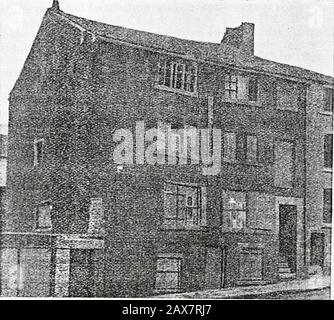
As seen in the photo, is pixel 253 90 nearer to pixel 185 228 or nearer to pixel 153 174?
pixel 153 174

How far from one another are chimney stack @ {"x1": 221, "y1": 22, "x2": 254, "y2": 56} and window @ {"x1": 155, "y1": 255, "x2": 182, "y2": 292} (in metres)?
1.71

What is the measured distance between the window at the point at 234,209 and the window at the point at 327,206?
64cm

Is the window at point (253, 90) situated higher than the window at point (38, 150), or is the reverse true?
the window at point (253, 90)

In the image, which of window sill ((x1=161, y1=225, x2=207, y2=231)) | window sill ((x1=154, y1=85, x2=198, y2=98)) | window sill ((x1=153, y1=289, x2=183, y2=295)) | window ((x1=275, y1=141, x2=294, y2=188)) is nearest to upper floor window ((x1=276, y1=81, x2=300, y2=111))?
window ((x1=275, y1=141, x2=294, y2=188))

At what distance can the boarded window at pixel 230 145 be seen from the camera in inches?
210

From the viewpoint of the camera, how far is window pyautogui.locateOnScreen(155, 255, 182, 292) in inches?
199

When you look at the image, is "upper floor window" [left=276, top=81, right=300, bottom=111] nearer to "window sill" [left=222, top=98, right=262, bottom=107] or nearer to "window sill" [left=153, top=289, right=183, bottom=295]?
"window sill" [left=222, top=98, right=262, bottom=107]

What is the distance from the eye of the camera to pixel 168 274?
5.05 metres

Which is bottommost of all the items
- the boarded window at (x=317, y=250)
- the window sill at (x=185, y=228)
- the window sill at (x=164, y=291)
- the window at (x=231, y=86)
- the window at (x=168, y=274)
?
the window sill at (x=164, y=291)

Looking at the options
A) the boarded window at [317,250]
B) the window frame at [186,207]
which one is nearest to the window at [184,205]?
the window frame at [186,207]

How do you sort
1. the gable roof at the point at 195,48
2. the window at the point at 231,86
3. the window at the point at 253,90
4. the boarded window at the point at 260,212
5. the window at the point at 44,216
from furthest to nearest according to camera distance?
the window at the point at 253,90 → the window at the point at 231,86 → the boarded window at the point at 260,212 → the gable roof at the point at 195,48 → the window at the point at 44,216

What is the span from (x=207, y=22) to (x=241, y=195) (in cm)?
147

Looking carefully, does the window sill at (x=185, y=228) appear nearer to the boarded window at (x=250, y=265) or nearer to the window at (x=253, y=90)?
the boarded window at (x=250, y=265)

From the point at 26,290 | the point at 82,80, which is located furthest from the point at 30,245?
the point at 82,80
